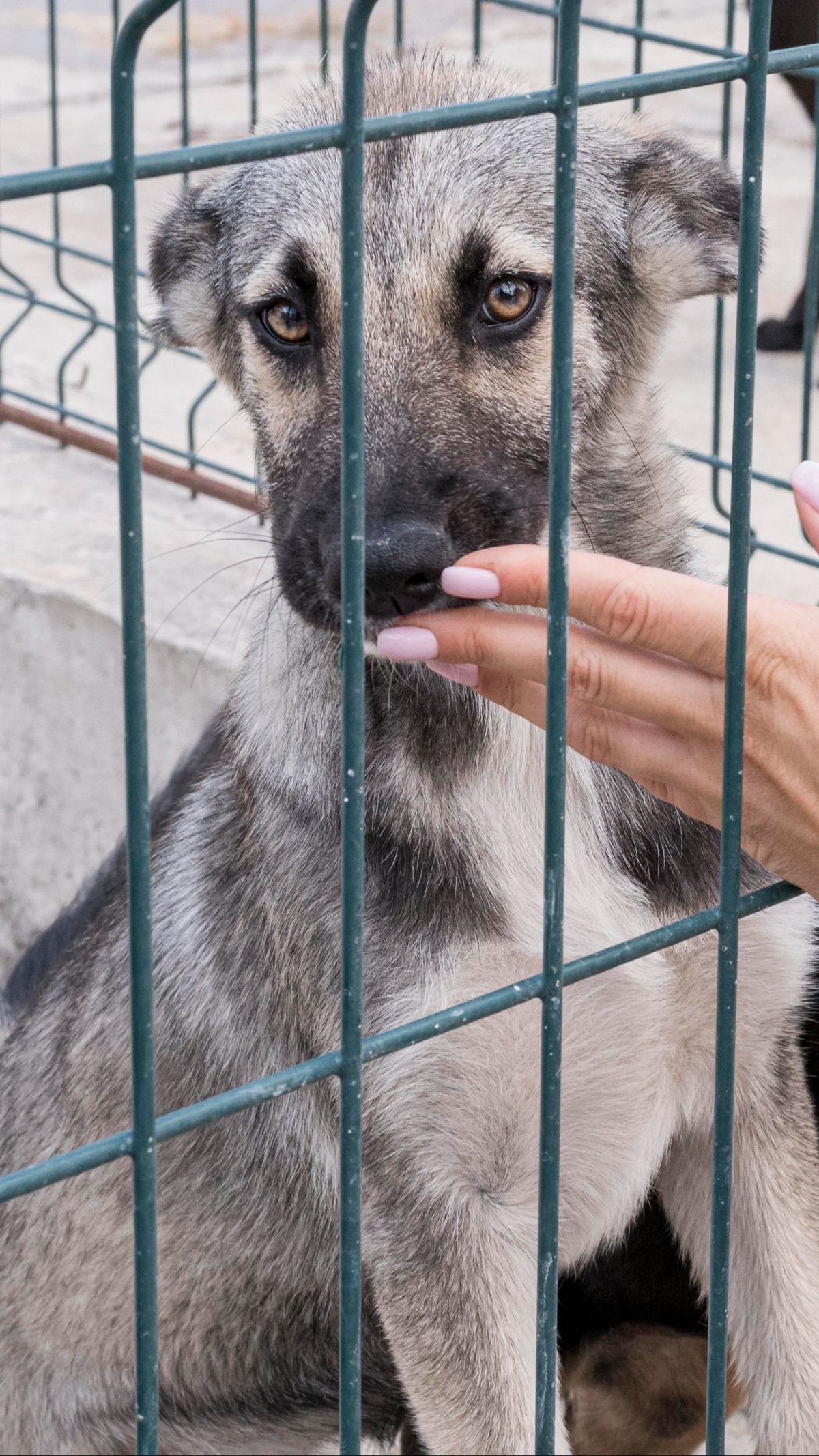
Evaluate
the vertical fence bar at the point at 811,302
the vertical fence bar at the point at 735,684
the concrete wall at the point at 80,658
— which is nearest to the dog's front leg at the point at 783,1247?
the vertical fence bar at the point at 735,684

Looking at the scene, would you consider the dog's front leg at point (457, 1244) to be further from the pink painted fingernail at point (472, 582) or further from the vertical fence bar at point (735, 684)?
the pink painted fingernail at point (472, 582)

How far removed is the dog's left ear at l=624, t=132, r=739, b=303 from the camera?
2.28 m

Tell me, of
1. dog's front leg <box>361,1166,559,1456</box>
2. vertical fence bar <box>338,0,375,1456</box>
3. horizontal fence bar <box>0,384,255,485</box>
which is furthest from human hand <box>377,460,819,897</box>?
horizontal fence bar <box>0,384,255,485</box>

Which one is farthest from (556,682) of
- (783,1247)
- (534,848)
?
(783,1247)

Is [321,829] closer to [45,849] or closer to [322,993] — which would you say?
[322,993]

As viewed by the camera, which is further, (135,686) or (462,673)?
(462,673)

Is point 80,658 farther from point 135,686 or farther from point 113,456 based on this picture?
point 135,686

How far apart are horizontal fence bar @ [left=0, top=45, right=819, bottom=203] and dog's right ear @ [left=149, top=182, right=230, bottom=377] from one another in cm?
122

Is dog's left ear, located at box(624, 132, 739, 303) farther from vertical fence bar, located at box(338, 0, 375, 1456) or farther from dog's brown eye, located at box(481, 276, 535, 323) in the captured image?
vertical fence bar, located at box(338, 0, 375, 1456)

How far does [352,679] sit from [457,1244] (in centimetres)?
105

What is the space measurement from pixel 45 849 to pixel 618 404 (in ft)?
8.15

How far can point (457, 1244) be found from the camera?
2.07 m

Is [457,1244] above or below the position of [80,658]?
below

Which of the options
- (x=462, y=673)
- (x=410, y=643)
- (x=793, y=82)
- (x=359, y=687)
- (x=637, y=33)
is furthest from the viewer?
(x=793, y=82)
